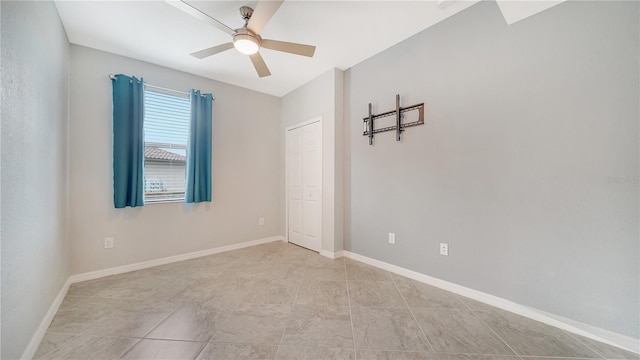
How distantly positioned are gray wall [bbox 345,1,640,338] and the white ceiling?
13.6 inches

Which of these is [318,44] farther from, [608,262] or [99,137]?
[608,262]

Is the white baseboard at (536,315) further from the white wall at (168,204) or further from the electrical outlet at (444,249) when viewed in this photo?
the white wall at (168,204)

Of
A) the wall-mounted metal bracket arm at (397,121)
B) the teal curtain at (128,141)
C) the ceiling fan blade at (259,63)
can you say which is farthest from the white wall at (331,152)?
the teal curtain at (128,141)

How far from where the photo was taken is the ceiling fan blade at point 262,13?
1604 mm

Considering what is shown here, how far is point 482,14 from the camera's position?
79.4 inches

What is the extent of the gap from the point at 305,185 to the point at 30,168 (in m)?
2.80

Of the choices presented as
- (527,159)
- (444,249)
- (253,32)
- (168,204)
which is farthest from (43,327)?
(527,159)

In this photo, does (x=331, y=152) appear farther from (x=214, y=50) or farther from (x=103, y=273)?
(x=103, y=273)

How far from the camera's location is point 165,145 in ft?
10.0

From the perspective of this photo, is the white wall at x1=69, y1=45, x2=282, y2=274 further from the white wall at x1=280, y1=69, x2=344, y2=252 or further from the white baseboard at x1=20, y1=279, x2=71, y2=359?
the white wall at x1=280, y1=69, x2=344, y2=252

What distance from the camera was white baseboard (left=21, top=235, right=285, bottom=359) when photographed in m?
1.45

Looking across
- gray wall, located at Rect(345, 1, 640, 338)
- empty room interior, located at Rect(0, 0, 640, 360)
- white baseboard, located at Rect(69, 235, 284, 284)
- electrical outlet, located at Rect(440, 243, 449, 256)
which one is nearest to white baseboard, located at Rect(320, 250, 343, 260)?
empty room interior, located at Rect(0, 0, 640, 360)

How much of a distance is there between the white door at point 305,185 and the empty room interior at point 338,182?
62 mm

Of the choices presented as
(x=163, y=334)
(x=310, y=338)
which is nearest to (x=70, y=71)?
(x=163, y=334)
